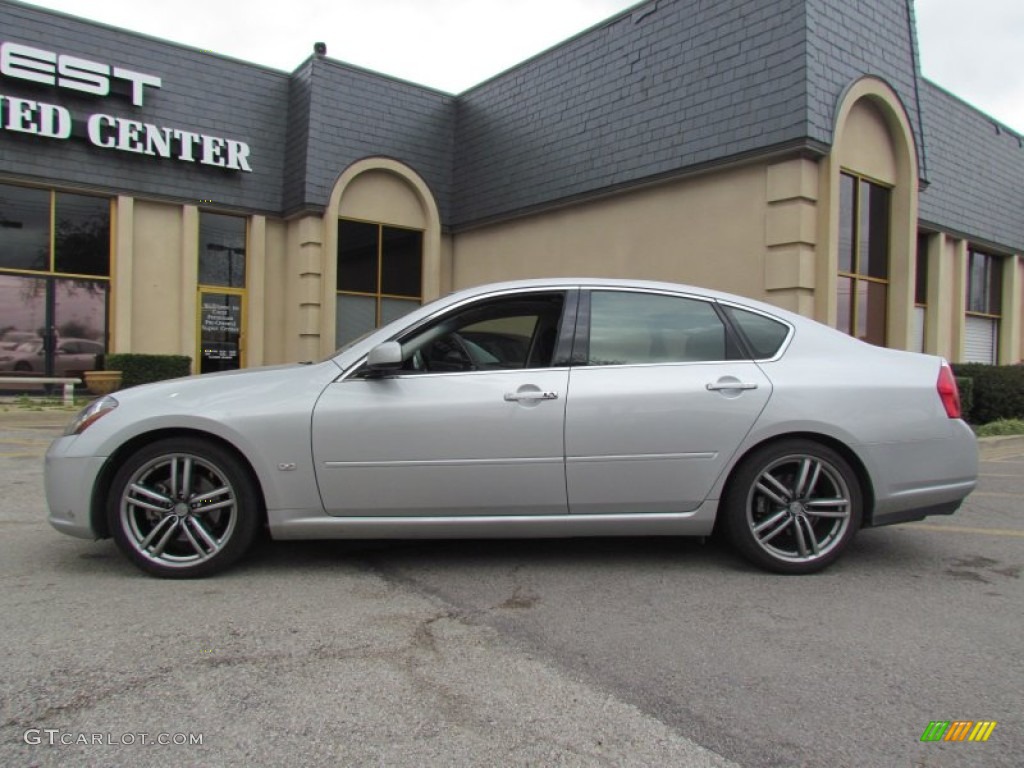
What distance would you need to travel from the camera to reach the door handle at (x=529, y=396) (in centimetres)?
386

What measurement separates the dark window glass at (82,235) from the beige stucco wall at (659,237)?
23.5 feet

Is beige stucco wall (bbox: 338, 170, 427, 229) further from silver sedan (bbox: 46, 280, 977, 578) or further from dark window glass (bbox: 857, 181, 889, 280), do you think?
silver sedan (bbox: 46, 280, 977, 578)

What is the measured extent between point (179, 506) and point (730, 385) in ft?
9.78

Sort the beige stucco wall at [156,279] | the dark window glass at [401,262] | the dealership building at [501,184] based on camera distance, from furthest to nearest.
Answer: the dark window glass at [401,262] < the beige stucco wall at [156,279] < the dealership building at [501,184]

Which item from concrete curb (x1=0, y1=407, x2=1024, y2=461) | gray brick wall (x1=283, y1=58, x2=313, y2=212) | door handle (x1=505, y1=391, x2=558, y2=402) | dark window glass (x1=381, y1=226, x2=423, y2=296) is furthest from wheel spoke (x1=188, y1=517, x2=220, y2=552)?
dark window glass (x1=381, y1=226, x2=423, y2=296)

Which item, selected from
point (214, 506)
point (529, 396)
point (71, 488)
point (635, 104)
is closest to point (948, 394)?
point (529, 396)

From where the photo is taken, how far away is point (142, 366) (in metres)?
12.7

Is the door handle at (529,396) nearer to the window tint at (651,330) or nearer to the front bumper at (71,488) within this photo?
the window tint at (651,330)

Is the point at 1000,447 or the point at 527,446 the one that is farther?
the point at 1000,447

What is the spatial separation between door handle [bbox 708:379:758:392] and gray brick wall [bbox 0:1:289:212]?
12328mm

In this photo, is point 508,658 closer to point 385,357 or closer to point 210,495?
point 385,357

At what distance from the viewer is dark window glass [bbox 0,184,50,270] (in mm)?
12383

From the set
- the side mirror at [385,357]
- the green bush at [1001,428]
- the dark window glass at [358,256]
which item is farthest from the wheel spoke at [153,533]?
the dark window glass at [358,256]

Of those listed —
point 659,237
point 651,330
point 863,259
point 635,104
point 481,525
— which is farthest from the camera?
point 635,104
